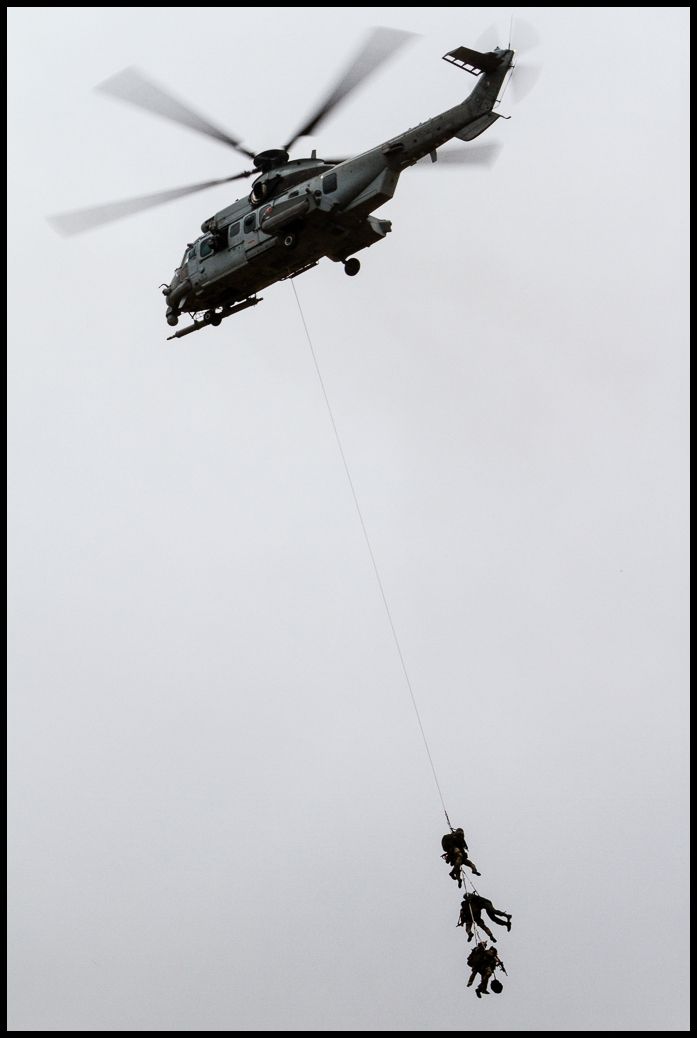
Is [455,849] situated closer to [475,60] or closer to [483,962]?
[483,962]

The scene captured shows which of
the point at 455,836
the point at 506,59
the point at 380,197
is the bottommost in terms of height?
the point at 455,836

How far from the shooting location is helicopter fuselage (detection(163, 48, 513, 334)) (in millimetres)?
27516

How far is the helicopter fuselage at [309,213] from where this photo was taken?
90.3ft

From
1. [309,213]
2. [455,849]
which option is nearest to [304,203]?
[309,213]

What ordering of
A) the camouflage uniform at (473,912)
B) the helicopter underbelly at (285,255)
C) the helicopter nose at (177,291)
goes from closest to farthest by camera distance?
the camouflage uniform at (473,912) < the helicopter underbelly at (285,255) < the helicopter nose at (177,291)

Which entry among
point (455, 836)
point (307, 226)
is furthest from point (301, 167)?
point (455, 836)

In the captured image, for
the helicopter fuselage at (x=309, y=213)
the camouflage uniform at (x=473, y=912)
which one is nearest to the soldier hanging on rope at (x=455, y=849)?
the camouflage uniform at (x=473, y=912)

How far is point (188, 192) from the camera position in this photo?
2923 centimetres

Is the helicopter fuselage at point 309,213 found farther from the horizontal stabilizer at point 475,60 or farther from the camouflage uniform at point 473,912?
the camouflage uniform at point 473,912

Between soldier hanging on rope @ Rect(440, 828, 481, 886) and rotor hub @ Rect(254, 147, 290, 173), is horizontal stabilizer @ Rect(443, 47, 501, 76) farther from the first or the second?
soldier hanging on rope @ Rect(440, 828, 481, 886)

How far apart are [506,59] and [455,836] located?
610 inches

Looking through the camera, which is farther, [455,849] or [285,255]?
[285,255]

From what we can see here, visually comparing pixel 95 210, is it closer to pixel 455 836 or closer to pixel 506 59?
pixel 506 59

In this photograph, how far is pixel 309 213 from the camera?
92.0ft
